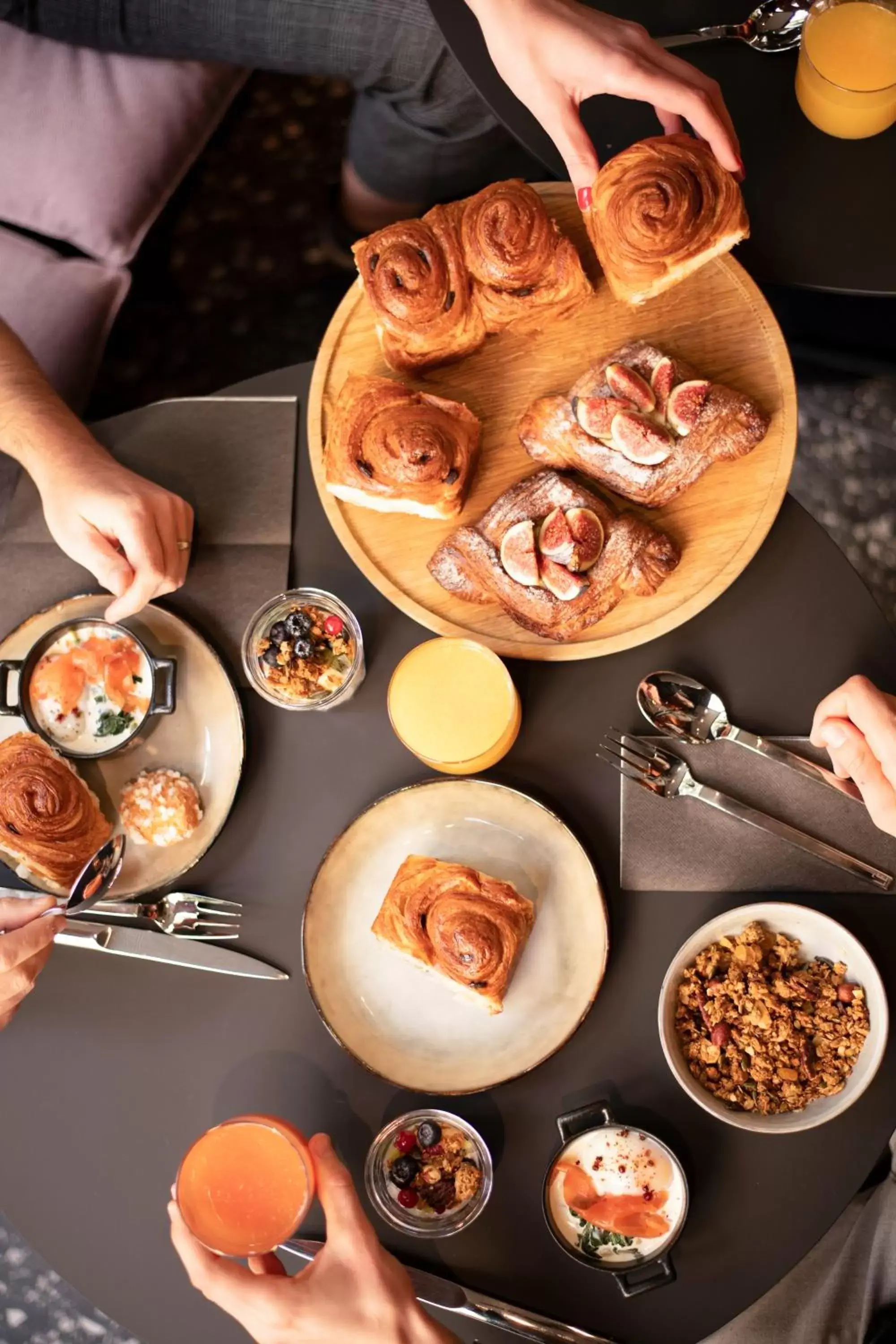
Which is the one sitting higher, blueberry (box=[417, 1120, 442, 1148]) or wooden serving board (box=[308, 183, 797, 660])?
wooden serving board (box=[308, 183, 797, 660])

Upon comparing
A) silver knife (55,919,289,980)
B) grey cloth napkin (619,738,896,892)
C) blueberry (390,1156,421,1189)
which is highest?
grey cloth napkin (619,738,896,892)

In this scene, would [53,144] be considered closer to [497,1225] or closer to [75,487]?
[75,487]

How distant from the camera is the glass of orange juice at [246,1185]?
1.81 m

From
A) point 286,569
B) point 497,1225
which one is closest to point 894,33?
point 286,569

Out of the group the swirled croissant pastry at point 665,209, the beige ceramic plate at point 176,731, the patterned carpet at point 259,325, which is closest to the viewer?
the swirled croissant pastry at point 665,209

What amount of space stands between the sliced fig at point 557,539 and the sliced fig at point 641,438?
164 millimetres

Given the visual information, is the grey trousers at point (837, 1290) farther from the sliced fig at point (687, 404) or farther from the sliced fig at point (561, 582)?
the sliced fig at point (687, 404)

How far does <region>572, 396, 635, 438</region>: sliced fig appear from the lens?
1949 mm

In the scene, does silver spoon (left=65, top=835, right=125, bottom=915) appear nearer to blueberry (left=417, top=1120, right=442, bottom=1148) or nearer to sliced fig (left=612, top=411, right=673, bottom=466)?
blueberry (left=417, top=1120, right=442, bottom=1148)

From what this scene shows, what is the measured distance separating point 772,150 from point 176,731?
1.58 m

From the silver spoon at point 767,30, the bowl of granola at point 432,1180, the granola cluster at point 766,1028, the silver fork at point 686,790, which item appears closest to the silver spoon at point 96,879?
the bowl of granola at point 432,1180

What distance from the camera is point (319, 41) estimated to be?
2.67 m

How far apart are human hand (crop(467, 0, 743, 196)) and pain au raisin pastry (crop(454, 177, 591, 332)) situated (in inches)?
4.3

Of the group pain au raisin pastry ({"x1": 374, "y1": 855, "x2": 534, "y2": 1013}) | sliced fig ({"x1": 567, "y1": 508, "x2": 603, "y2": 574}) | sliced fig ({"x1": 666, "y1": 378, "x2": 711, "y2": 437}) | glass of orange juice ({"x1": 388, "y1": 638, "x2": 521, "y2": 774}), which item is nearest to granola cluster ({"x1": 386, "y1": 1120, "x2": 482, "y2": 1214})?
pain au raisin pastry ({"x1": 374, "y1": 855, "x2": 534, "y2": 1013})
